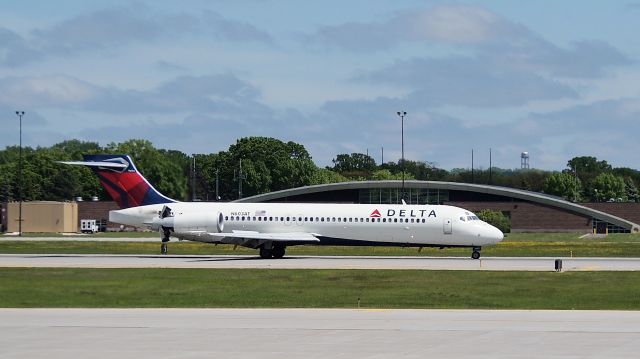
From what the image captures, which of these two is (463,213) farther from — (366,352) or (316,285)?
(366,352)

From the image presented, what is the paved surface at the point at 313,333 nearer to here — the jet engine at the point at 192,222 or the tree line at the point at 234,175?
the jet engine at the point at 192,222

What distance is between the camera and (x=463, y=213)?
61.6m

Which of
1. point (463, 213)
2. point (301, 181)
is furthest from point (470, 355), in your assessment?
point (301, 181)

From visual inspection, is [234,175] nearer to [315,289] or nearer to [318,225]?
[318,225]

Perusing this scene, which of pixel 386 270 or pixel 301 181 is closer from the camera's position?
pixel 386 270

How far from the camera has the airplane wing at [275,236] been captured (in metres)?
60.0

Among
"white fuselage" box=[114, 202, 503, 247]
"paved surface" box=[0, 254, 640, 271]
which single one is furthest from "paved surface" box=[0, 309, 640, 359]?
"white fuselage" box=[114, 202, 503, 247]

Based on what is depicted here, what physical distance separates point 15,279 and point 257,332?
21.5 metres

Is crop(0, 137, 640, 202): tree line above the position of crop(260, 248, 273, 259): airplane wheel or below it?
above

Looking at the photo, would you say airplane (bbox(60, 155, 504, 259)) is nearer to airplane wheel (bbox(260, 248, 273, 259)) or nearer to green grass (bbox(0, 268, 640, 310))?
airplane wheel (bbox(260, 248, 273, 259))

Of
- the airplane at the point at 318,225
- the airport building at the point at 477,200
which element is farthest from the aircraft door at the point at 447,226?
the airport building at the point at 477,200

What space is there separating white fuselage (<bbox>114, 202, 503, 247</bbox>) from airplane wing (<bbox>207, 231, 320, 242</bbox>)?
0.36m

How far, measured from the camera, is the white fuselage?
6062 cm

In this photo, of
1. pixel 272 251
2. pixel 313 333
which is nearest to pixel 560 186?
pixel 272 251
